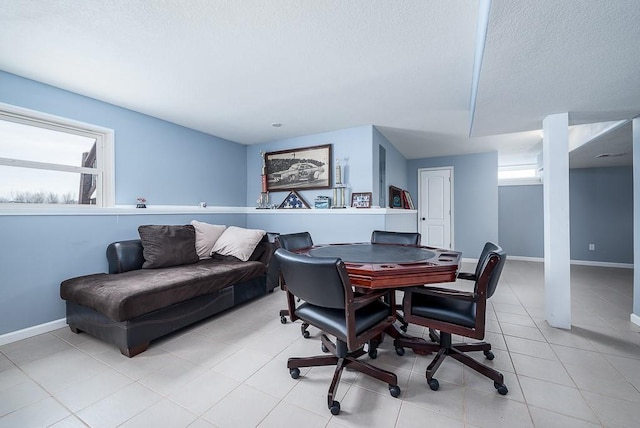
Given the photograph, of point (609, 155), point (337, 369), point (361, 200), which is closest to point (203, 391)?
point (337, 369)

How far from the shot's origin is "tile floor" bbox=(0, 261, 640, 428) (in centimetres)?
137

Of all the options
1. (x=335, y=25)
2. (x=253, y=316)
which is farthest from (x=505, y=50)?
(x=253, y=316)

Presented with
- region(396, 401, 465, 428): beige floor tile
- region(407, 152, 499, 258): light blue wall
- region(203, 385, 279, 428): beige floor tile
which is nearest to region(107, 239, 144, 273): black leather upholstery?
region(203, 385, 279, 428): beige floor tile

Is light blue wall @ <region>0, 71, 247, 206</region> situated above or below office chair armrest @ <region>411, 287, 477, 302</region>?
above

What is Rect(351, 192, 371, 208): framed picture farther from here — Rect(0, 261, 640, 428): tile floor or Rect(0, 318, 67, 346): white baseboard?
Rect(0, 318, 67, 346): white baseboard

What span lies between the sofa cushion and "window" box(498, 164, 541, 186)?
605cm

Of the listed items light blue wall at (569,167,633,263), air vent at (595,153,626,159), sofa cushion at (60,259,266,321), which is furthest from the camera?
light blue wall at (569,167,633,263)

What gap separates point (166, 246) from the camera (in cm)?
288

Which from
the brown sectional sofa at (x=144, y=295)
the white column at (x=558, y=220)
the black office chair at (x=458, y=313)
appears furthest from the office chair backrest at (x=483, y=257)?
the brown sectional sofa at (x=144, y=295)

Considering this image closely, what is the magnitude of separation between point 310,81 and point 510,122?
2.18 meters

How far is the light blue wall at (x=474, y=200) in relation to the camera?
210 inches

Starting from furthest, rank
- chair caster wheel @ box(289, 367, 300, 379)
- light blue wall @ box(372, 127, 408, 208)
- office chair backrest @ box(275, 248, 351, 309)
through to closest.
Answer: light blue wall @ box(372, 127, 408, 208) → chair caster wheel @ box(289, 367, 300, 379) → office chair backrest @ box(275, 248, 351, 309)

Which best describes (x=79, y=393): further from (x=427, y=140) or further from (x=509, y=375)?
(x=427, y=140)

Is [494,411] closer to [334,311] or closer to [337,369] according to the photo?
[337,369]
